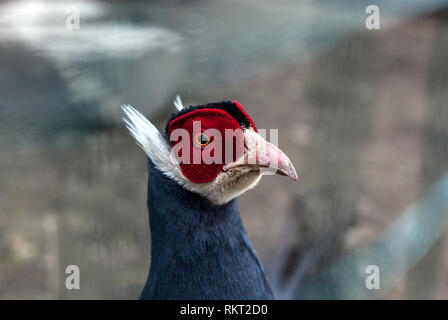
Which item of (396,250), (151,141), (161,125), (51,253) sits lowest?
(396,250)

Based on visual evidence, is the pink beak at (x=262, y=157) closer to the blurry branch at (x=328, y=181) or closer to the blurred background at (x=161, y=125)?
the blurred background at (x=161, y=125)

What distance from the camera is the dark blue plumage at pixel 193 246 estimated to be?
1.13 metres

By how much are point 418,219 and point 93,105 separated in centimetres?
94

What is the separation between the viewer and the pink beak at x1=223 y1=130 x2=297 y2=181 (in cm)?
98

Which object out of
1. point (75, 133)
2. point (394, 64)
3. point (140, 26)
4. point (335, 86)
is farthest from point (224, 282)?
point (394, 64)

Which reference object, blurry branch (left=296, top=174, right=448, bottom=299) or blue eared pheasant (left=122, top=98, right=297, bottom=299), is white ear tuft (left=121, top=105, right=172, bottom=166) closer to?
blue eared pheasant (left=122, top=98, right=297, bottom=299)

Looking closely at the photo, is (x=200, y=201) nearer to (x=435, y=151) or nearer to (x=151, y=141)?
(x=151, y=141)

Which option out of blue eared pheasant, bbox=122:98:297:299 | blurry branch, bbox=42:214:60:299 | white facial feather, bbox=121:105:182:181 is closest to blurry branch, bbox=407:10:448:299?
blue eared pheasant, bbox=122:98:297:299

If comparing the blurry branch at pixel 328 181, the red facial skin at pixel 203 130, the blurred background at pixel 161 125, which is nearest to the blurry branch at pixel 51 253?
the blurred background at pixel 161 125

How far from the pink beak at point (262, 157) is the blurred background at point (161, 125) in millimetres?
200

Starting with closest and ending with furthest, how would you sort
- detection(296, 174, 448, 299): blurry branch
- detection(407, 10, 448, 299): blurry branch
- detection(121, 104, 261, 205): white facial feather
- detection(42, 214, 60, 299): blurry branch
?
detection(121, 104, 261, 205): white facial feather
detection(296, 174, 448, 299): blurry branch
detection(407, 10, 448, 299): blurry branch
detection(42, 214, 60, 299): blurry branch

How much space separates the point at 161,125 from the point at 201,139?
5.60 feet

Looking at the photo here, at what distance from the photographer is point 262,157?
101 centimetres

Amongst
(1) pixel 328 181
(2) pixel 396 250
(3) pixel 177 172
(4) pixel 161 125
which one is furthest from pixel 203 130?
(4) pixel 161 125
